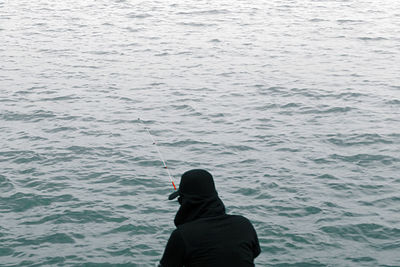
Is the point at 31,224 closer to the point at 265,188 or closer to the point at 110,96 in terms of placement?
the point at 265,188

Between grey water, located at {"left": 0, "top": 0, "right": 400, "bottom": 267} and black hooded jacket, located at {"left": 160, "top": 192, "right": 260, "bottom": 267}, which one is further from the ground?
black hooded jacket, located at {"left": 160, "top": 192, "right": 260, "bottom": 267}

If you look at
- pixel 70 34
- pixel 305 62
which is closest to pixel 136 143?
pixel 305 62

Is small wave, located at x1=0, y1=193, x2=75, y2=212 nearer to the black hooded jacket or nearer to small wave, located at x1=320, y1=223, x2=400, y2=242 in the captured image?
small wave, located at x1=320, y1=223, x2=400, y2=242

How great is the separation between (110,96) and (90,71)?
4.09m

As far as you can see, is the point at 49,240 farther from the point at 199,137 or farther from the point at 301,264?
the point at 199,137

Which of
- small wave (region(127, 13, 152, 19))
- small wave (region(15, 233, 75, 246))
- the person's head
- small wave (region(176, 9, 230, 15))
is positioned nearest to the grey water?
small wave (region(15, 233, 75, 246))

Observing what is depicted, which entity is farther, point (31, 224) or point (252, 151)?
point (252, 151)

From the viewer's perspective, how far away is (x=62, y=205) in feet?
42.5

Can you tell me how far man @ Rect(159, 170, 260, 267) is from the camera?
4.99 metres

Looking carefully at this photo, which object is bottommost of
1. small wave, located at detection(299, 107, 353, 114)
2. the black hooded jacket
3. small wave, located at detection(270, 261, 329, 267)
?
small wave, located at detection(299, 107, 353, 114)

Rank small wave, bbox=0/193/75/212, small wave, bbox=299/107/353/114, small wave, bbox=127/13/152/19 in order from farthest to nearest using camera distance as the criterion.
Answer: small wave, bbox=127/13/152/19
small wave, bbox=299/107/353/114
small wave, bbox=0/193/75/212

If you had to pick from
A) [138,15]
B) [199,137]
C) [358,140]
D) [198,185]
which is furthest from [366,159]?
[138,15]

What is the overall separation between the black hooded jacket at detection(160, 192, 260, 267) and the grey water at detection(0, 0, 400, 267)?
567 cm

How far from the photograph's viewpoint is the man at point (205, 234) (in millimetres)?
4992
